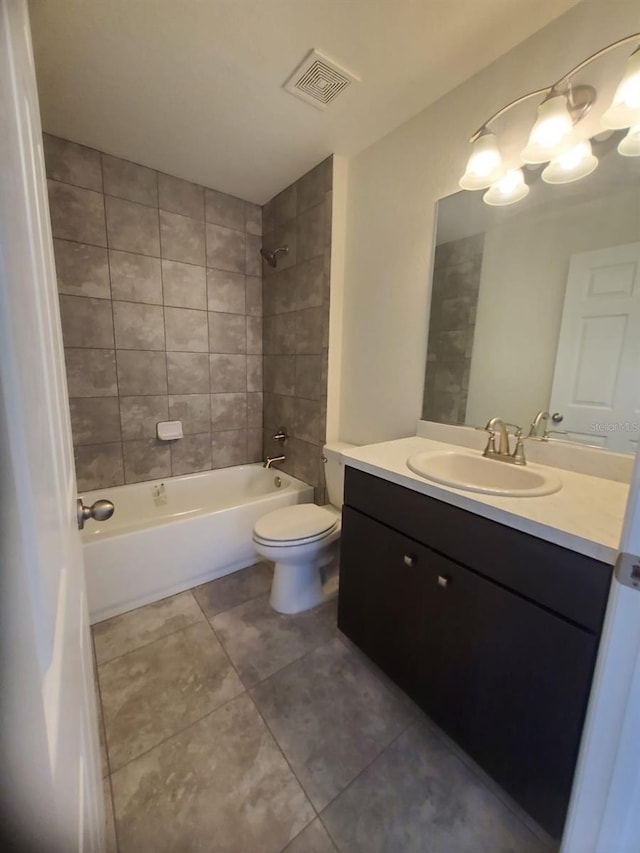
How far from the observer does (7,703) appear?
23 centimetres

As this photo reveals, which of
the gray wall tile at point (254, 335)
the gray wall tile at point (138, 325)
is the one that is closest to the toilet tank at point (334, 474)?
the gray wall tile at point (254, 335)

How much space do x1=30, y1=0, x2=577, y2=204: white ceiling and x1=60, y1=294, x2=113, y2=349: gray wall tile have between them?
2.67ft

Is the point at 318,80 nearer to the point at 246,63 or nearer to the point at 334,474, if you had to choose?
the point at 246,63

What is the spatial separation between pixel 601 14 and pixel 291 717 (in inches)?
97.2

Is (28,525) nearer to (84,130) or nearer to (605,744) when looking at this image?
(605,744)

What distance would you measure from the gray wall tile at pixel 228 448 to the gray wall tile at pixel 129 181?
153cm

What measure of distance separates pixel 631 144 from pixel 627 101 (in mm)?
128

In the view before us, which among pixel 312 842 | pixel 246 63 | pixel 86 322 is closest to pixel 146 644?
pixel 312 842

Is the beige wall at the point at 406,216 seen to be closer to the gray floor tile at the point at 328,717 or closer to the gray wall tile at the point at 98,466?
the gray floor tile at the point at 328,717

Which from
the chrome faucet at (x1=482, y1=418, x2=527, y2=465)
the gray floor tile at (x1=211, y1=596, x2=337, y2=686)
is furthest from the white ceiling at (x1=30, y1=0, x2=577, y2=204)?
the gray floor tile at (x1=211, y1=596, x2=337, y2=686)

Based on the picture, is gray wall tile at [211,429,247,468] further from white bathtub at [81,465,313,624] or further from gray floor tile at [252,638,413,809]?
gray floor tile at [252,638,413,809]

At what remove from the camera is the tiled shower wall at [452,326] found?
1458mm

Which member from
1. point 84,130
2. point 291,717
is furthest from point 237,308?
point 291,717

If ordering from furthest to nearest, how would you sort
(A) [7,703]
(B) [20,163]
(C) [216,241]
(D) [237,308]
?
(D) [237,308], (C) [216,241], (B) [20,163], (A) [7,703]
